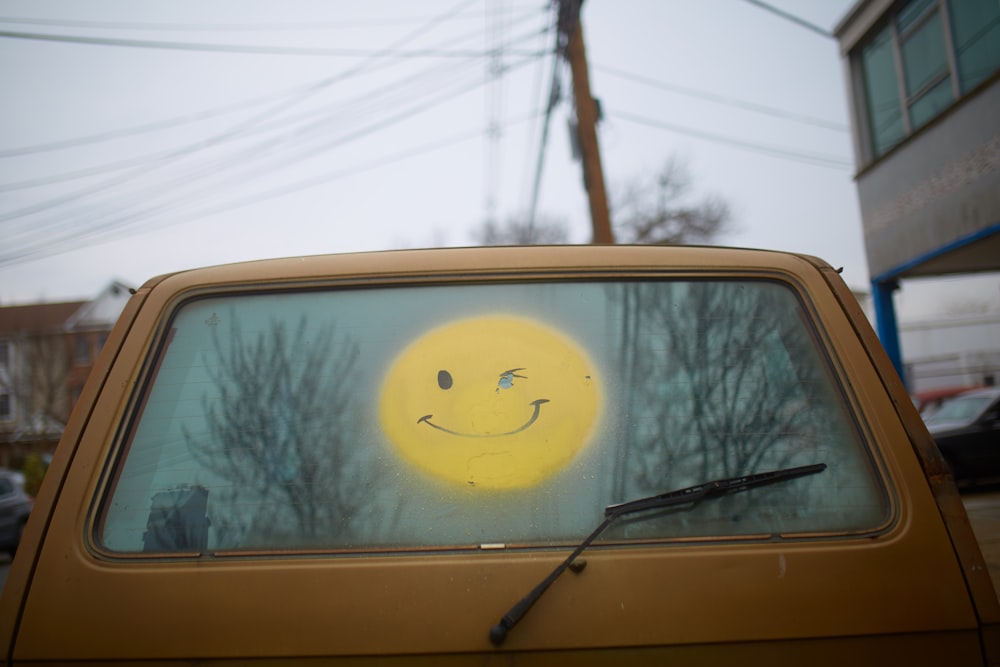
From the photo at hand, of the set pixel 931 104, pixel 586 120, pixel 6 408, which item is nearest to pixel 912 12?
pixel 931 104

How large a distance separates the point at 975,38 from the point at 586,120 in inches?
196

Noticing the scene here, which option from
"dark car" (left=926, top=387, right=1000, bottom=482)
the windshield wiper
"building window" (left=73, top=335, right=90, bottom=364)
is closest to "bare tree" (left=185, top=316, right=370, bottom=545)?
the windshield wiper

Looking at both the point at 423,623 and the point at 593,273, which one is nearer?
the point at 423,623

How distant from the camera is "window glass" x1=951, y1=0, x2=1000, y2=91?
9.13m

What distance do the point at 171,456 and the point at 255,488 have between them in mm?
202

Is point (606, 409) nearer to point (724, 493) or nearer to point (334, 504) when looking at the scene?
point (724, 493)

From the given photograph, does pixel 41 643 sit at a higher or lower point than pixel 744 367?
lower

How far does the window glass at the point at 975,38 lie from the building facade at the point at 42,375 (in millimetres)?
31978

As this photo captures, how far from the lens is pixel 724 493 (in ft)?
4.90

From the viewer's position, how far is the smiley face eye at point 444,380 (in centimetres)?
160

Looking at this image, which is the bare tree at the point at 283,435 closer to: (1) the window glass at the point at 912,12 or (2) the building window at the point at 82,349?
(1) the window glass at the point at 912,12

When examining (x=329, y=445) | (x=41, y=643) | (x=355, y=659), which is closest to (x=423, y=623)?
(x=355, y=659)

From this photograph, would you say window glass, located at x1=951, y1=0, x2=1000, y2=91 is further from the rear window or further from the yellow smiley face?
the yellow smiley face

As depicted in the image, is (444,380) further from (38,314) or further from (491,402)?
(38,314)
